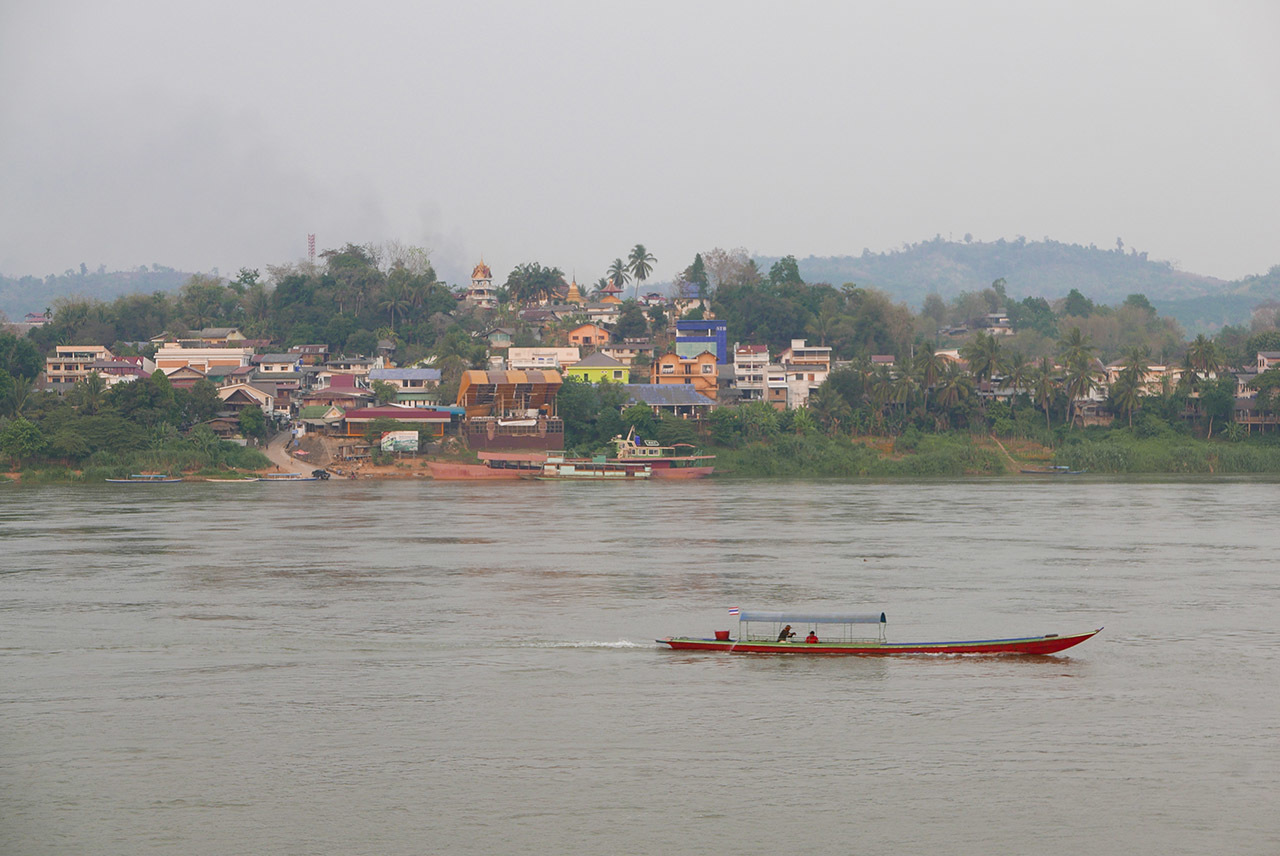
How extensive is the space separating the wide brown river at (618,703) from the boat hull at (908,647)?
22 cm

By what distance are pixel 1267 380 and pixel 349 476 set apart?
45118mm

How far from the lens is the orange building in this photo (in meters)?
67.6

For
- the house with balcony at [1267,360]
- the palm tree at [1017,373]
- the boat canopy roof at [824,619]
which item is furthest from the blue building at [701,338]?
the boat canopy roof at [824,619]

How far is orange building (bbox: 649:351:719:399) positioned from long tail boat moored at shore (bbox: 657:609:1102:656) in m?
47.7

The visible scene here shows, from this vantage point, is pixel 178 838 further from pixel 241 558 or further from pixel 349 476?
pixel 349 476

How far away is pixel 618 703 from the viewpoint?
16.7 meters

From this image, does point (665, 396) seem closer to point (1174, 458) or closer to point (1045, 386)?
point (1045, 386)

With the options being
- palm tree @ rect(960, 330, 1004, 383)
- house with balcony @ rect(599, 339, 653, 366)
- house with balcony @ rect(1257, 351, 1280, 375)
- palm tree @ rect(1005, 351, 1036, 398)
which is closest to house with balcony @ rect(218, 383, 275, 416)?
house with balcony @ rect(599, 339, 653, 366)

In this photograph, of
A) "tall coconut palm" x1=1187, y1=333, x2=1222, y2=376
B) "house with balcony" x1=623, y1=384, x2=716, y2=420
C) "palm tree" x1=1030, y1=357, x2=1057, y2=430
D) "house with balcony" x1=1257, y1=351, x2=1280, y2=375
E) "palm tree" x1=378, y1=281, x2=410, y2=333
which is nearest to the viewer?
"palm tree" x1=1030, y1=357, x2=1057, y2=430

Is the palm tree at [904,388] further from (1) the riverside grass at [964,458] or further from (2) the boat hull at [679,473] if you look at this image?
(2) the boat hull at [679,473]

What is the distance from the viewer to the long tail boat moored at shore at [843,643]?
61.9ft

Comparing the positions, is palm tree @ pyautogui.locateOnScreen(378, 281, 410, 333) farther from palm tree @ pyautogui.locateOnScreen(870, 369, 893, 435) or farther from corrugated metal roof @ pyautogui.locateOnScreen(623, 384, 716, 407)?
palm tree @ pyautogui.locateOnScreen(870, 369, 893, 435)

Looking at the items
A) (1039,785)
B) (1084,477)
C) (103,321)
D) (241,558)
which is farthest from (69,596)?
(103,321)

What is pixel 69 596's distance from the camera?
2473 centimetres
